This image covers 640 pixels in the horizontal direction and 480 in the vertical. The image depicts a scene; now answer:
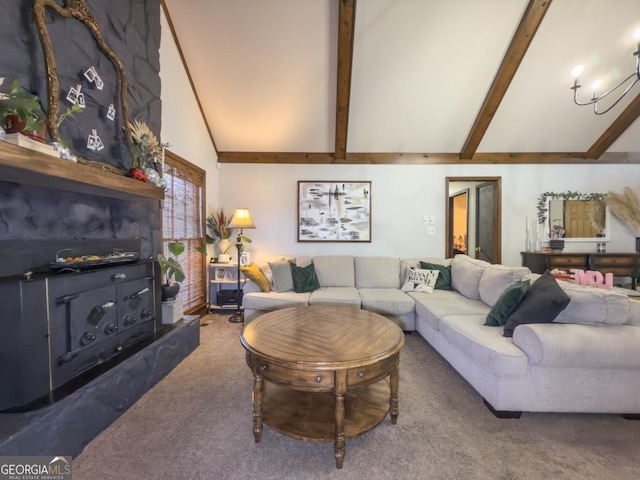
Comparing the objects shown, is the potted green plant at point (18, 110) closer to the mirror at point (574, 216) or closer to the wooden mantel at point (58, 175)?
the wooden mantel at point (58, 175)

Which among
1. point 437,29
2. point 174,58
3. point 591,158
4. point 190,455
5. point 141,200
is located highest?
point 437,29

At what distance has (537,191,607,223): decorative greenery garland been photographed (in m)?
4.49

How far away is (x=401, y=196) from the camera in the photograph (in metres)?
4.59

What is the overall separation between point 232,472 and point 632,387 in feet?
8.08

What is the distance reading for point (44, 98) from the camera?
1747 mm

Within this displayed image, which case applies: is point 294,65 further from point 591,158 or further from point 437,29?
point 591,158

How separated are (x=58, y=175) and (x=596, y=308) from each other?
135 inches

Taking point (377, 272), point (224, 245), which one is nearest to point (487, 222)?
point (377, 272)

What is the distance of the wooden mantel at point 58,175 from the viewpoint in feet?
4.42

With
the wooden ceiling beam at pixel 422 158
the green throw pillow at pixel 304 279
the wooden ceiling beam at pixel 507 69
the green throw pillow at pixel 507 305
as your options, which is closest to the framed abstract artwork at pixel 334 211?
the wooden ceiling beam at pixel 422 158

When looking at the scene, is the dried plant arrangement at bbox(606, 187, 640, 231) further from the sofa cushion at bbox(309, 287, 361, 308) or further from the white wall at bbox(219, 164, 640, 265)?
the sofa cushion at bbox(309, 287, 361, 308)

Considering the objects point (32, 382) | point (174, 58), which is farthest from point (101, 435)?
point (174, 58)

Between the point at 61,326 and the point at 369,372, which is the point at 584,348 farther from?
the point at 61,326

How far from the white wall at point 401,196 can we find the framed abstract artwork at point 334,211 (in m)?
0.11
